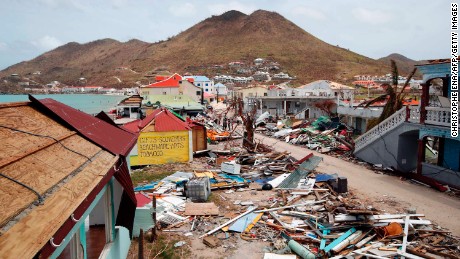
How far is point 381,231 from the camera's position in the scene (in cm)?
1113

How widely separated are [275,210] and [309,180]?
13.9 feet

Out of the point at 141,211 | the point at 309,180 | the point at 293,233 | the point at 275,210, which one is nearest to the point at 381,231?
the point at 293,233

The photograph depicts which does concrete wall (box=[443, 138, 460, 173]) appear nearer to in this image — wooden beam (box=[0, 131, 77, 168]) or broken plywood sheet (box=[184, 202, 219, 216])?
broken plywood sheet (box=[184, 202, 219, 216])

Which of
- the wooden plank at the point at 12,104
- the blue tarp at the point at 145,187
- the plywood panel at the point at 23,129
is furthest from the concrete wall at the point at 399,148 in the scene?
the wooden plank at the point at 12,104

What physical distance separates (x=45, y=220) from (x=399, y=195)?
1667 centimetres

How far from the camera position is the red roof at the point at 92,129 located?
6.34 m

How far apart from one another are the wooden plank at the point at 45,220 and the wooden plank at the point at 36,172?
5.2 inches

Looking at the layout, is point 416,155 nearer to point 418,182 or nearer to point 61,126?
point 418,182

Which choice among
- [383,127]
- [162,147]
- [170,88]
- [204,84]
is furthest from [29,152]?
[204,84]

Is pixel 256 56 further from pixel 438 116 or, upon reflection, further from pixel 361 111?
pixel 438 116

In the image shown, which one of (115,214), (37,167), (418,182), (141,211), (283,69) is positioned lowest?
(418,182)

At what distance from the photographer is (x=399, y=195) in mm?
16188

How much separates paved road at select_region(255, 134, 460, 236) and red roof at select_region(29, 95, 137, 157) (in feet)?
38.3

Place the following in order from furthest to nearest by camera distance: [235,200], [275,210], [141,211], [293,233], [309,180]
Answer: [309,180] → [235,200] → [275,210] → [293,233] → [141,211]
